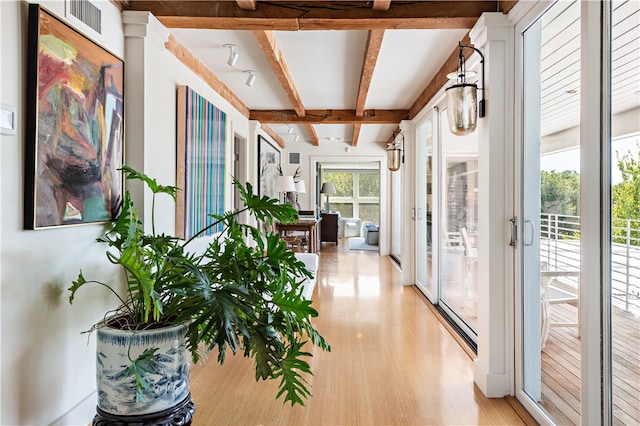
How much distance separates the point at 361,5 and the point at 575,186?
1.58 metres

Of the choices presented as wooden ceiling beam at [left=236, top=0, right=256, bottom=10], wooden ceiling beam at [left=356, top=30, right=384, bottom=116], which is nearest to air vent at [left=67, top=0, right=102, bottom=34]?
wooden ceiling beam at [left=236, top=0, right=256, bottom=10]

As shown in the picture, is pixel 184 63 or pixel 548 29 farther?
pixel 184 63

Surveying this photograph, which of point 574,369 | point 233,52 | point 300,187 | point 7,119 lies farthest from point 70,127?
point 300,187

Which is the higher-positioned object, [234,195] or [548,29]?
[548,29]

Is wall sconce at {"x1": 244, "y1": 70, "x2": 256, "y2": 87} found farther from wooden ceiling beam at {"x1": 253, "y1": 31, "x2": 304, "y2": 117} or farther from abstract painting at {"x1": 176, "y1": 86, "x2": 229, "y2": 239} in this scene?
abstract painting at {"x1": 176, "y1": 86, "x2": 229, "y2": 239}

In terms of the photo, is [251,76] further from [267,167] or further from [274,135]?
[274,135]

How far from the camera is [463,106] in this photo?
2383 mm

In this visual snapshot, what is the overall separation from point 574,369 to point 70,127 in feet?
8.50

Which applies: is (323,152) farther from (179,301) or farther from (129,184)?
(179,301)

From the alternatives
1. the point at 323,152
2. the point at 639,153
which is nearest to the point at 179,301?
the point at 639,153

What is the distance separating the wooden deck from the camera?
141 centimetres

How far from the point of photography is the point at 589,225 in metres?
1.59

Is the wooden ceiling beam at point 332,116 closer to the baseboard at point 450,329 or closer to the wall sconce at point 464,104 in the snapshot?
the baseboard at point 450,329

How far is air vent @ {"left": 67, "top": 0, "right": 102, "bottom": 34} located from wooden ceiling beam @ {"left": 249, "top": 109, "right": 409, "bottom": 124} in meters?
3.37
